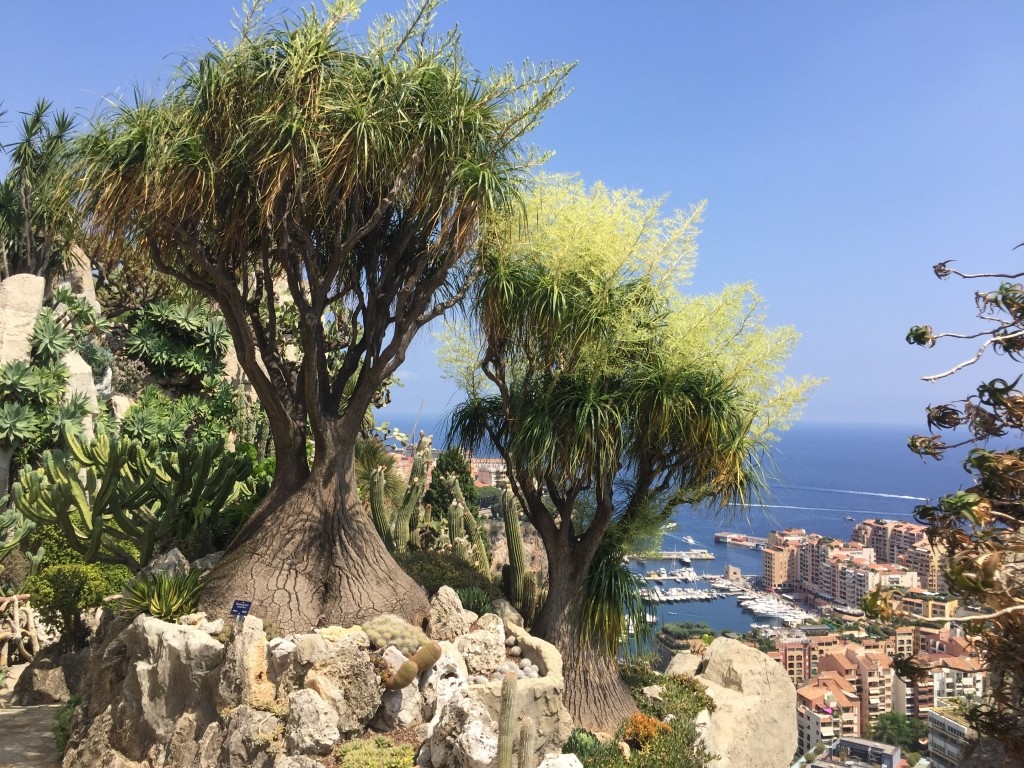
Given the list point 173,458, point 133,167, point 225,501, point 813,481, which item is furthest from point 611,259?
point 813,481

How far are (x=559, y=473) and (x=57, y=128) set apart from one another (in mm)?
17109

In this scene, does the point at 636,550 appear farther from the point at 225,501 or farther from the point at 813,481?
the point at 813,481

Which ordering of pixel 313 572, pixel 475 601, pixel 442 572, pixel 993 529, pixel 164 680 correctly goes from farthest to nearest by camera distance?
pixel 442 572
pixel 475 601
pixel 313 572
pixel 164 680
pixel 993 529

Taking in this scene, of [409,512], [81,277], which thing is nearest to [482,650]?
[409,512]

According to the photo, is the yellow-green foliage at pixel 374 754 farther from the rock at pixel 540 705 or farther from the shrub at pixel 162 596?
the shrub at pixel 162 596

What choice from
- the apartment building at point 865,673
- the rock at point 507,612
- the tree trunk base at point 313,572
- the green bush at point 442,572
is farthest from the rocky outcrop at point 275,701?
the apartment building at point 865,673

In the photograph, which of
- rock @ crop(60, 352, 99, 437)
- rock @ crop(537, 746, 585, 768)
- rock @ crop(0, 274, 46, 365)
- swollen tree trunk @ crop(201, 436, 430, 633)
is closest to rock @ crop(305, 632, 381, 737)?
swollen tree trunk @ crop(201, 436, 430, 633)

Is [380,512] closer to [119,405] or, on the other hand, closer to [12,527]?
[12,527]

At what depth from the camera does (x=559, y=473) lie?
891 cm

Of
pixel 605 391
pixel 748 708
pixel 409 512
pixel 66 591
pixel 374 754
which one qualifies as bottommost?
pixel 748 708

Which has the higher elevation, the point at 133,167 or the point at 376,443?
the point at 133,167

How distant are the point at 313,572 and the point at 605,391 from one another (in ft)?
12.1

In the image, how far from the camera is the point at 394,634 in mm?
7355

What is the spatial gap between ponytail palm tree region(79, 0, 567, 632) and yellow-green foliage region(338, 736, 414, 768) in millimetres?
1363
